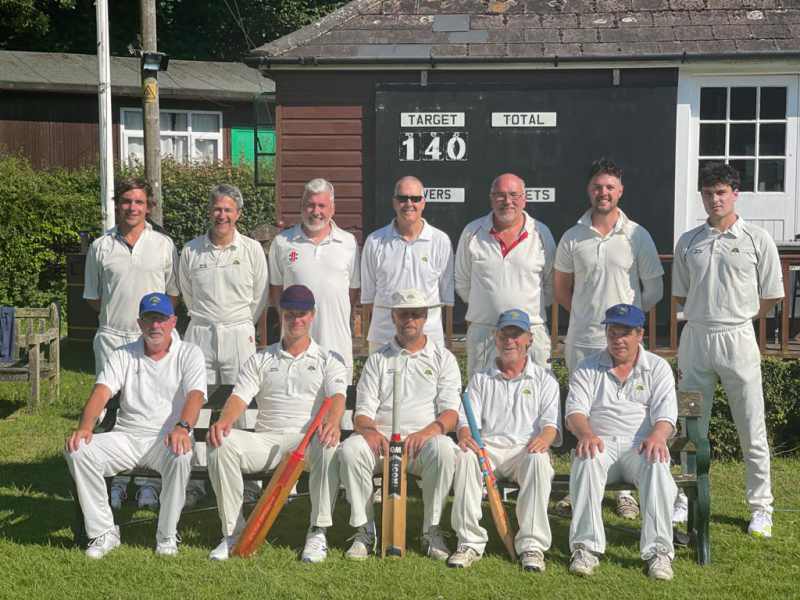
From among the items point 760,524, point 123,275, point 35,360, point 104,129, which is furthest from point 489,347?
point 104,129

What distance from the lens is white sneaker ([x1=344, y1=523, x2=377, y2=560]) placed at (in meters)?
5.25

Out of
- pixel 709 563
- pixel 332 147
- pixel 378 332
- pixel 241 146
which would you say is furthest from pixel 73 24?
pixel 709 563

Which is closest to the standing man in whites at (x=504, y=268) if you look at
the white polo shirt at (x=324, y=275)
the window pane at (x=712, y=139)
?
the white polo shirt at (x=324, y=275)

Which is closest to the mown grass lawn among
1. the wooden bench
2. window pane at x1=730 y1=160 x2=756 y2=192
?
the wooden bench

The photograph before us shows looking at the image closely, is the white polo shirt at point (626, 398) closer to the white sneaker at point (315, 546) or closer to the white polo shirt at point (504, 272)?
the white polo shirt at point (504, 272)

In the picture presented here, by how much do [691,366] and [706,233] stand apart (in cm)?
71

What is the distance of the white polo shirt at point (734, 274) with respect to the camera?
18.6ft

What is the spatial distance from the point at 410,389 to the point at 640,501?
1.27 meters

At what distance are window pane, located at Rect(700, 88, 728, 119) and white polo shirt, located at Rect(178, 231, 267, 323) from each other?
5575 millimetres

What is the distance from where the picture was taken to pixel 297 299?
221 inches

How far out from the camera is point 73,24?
26016mm

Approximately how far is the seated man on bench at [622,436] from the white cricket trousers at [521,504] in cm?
14

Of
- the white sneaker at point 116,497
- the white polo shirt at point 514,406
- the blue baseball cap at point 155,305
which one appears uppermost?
the blue baseball cap at point 155,305

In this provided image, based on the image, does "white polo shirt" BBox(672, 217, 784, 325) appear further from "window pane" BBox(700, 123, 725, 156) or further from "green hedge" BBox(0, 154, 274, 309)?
"green hedge" BBox(0, 154, 274, 309)
